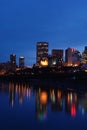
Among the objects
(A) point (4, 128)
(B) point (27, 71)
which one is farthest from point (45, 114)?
(B) point (27, 71)

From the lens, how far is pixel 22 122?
83.0 ft

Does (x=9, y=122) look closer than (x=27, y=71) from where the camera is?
Yes

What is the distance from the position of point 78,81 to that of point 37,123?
76.2 m

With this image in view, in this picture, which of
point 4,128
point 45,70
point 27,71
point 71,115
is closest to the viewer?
point 4,128

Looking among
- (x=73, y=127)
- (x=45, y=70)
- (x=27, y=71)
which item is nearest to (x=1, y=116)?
(x=73, y=127)

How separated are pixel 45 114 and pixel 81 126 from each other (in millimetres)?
6031

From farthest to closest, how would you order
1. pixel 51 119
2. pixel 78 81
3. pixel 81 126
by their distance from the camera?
pixel 78 81 < pixel 51 119 < pixel 81 126

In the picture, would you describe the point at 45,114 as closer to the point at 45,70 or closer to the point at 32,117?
the point at 32,117

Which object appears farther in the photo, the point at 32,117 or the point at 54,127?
the point at 32,117

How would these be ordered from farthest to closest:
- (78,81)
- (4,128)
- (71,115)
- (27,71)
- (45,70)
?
1. (27,71)
2. (45,70)
3. (78,81)
4. (71,115)
5. (4,128)

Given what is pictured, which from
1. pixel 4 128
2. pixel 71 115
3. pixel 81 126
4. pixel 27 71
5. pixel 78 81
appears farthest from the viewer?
pixel 27 71

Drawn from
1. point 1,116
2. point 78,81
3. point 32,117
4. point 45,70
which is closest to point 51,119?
point 32,117

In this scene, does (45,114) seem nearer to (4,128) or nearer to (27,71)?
(4,128)

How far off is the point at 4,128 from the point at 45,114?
753cm
